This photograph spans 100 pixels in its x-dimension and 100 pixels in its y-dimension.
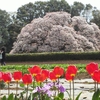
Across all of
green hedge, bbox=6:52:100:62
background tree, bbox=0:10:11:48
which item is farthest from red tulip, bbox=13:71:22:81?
background tree, bbox=0:10:11:48

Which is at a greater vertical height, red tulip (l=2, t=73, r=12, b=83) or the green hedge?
red tulip (l=2, t=73, r=12, b=83)

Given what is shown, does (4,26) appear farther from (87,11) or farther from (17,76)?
(17,76)

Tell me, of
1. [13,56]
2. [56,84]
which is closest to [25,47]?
[13,56]

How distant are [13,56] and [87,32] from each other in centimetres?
1178

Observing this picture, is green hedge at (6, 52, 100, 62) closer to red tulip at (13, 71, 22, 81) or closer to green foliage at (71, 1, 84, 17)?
red tulip at (13, 71, 22, 81)

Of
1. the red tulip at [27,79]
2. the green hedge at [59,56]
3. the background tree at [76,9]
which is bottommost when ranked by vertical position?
the green hedge at [59,56]

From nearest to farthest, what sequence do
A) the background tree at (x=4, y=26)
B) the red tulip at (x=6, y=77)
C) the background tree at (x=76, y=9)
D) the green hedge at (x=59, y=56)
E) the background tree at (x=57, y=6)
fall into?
the red tulip at (x=6, y=77) → the green hedge at (x=59, y=56) → the background tree at (x=4, y=26) → the background tree at (x=57, y=6) → the background tree at (x=76, y=9)

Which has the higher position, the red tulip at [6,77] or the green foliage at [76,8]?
the green foliage at [76,8]

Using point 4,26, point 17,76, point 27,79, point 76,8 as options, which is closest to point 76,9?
point 76,8

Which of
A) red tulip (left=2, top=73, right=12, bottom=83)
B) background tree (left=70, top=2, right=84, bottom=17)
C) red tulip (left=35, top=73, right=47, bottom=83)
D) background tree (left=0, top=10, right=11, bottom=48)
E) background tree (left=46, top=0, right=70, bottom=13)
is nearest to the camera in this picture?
red tulip (left=35, top=73, right=47, bottom=83)

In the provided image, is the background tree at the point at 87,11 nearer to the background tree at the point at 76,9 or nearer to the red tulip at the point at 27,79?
the background tree at the point at 76,9

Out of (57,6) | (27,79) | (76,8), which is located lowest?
(27,79)

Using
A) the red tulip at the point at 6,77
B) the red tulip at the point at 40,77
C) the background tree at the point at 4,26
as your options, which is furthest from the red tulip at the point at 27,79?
the background tree at the point at 4,26

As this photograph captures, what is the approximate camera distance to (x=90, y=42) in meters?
38.5
